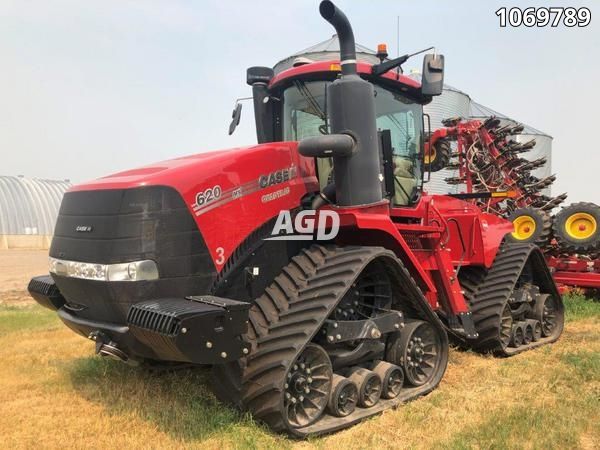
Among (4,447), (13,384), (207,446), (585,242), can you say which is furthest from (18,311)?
(585,242)

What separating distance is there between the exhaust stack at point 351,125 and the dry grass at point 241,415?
174 centimetres

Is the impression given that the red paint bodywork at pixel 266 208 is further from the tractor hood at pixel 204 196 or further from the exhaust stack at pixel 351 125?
the exhaust stack at pixel 351 125

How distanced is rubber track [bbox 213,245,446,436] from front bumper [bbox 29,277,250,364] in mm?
282

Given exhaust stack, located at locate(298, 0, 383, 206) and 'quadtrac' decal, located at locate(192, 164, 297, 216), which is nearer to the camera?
'quadtrac' decal, located at locate(192, 164, 297, 216)

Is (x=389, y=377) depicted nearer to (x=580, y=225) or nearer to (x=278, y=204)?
(x=278, y=204)

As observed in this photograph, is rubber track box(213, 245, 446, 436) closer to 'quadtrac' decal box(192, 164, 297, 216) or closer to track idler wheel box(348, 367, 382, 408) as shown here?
track idler wheel box(348, 367, 382, 408)

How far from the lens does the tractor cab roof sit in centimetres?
484

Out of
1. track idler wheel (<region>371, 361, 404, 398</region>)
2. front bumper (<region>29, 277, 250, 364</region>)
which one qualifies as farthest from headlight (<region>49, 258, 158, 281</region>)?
track idler wheel (<region>371, 361, 404, 398</region>)

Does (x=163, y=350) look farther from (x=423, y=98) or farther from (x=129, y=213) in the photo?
(x=423, y=98)

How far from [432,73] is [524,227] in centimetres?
563

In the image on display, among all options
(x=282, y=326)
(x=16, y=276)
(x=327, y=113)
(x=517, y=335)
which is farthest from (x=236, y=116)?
(x=16, y=276)

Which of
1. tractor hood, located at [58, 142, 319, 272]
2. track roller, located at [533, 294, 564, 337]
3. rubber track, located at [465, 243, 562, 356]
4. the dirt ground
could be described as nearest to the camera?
tractor hood, located at [58, 142, 319, 272]

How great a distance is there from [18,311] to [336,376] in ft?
25.7

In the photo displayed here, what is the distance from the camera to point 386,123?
17.3 feet
